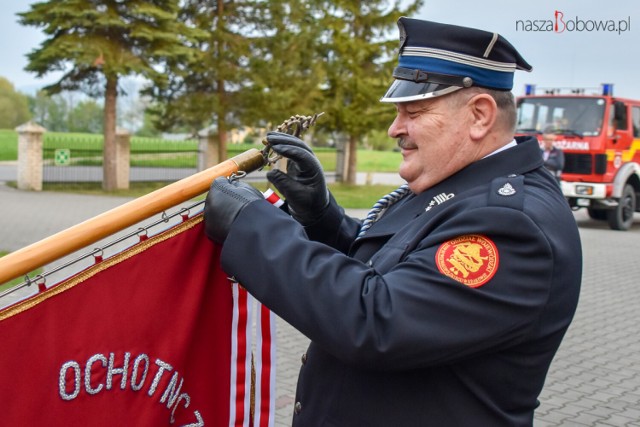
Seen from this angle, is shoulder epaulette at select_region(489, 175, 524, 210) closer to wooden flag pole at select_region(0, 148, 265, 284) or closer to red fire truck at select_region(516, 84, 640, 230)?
wooden flag pole at select_region(0, 148, 265, 284)

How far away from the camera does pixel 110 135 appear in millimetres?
19266

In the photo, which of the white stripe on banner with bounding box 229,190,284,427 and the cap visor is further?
the white stripe on banner with bounding box 229,190,284,427

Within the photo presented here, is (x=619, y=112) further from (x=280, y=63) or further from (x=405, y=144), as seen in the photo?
(x=405, y=144)

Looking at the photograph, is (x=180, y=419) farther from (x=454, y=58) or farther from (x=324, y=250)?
(x=454, y=58)

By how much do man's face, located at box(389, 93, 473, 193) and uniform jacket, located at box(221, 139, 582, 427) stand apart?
1.4 inches

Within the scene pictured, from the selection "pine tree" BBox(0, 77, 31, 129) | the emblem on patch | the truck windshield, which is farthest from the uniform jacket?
"pine tree" BBox(0, 77, 31, 129)

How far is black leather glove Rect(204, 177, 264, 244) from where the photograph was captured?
1.63 m

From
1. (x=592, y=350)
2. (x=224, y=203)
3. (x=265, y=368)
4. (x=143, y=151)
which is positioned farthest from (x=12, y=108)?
(x=224, y=203)

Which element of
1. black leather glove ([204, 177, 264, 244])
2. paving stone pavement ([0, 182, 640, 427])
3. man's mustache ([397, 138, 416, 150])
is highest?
man's mustache ([397, 138, 416, 150])

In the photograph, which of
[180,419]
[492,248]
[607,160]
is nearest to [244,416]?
[180,419]

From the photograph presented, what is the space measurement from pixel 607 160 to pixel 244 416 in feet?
44.9

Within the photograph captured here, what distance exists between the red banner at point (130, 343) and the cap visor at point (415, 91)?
606 mm

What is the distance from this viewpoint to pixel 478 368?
1.57 meters

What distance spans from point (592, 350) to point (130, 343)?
5.49m
